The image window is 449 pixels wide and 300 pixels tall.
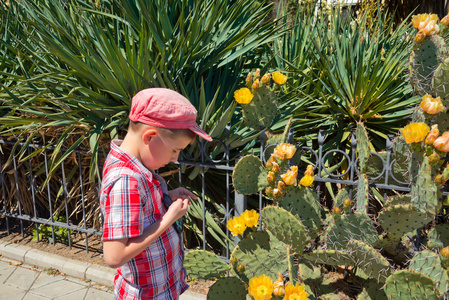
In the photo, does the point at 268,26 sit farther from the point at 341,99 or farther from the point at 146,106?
the point at 146,106

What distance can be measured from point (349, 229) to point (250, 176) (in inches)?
25.4

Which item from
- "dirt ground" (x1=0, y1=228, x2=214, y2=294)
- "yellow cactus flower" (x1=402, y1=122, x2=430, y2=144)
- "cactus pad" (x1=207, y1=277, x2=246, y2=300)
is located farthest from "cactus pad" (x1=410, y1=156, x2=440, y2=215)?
"dirt ground" (x1=0, y1=228, x2=214, y2=294)

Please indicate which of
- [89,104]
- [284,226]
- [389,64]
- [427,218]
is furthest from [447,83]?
[89,104]

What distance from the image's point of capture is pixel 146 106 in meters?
1.39

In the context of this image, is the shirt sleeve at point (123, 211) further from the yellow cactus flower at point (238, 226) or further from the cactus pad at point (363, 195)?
the cactus pad at point (363, 195)

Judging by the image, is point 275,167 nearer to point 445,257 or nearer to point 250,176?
point 250,176

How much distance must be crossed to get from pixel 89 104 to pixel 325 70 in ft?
6.31

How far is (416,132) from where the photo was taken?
1838 mm

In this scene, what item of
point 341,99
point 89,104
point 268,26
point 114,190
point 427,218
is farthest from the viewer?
point 268,26

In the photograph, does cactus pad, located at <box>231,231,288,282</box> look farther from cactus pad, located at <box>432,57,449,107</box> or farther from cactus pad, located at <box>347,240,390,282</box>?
cactus pad, located at <box>432,57,449,107</box>

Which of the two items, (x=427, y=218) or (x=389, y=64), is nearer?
(x=427, y=218)

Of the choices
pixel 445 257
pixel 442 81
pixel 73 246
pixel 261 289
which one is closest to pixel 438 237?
pixel 445 257

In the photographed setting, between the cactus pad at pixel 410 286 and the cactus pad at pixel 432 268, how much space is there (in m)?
0.10

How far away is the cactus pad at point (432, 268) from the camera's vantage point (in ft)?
6.35
